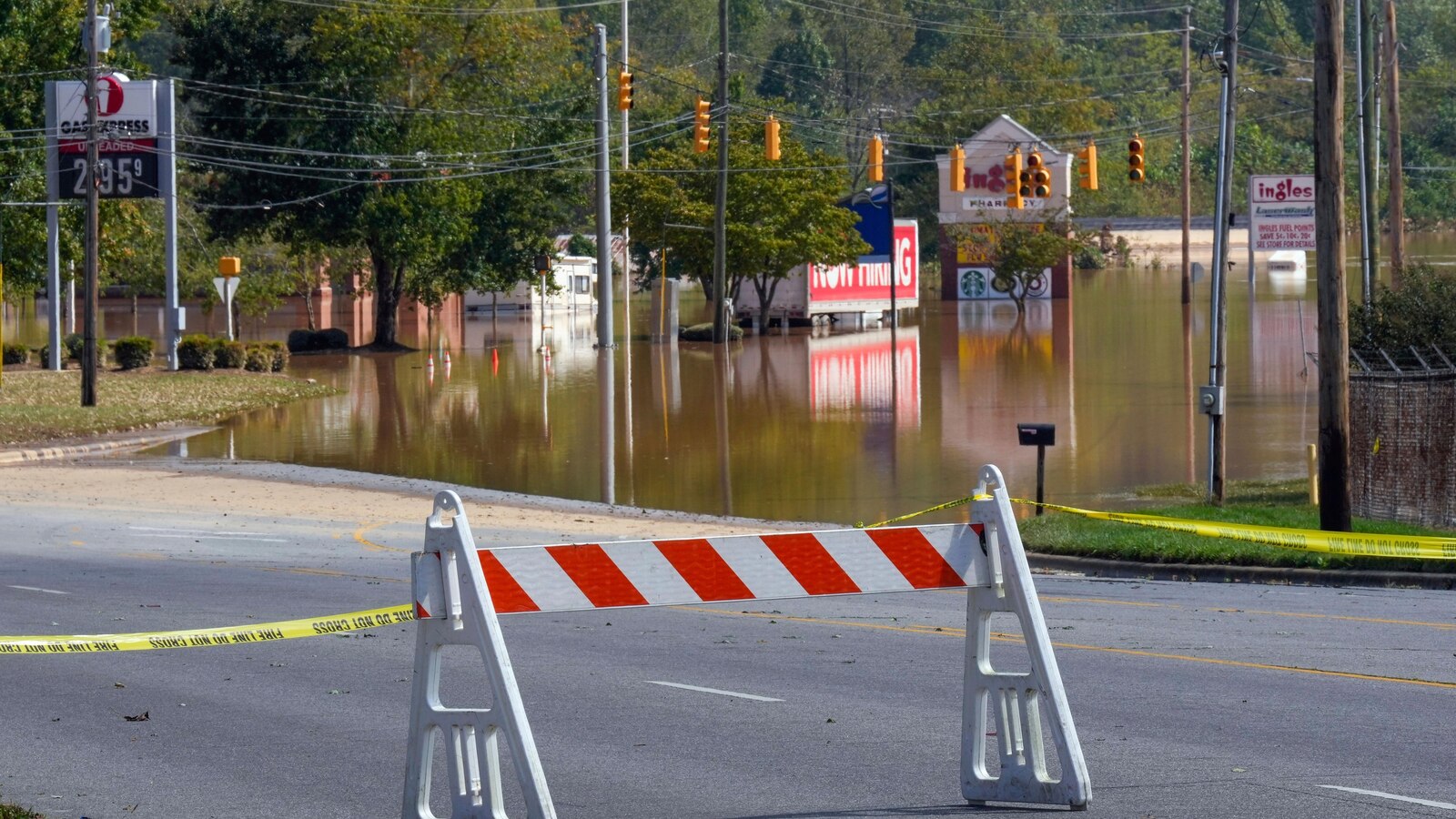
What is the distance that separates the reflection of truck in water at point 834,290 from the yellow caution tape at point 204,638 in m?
54.8

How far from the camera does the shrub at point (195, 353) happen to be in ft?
138

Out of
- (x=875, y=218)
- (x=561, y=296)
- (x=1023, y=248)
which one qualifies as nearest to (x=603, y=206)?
(x=875, y=218)

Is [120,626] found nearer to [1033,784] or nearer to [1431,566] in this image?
[1033,784]

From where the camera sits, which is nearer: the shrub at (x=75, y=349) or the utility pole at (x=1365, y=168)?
the utility pole at (x=1365, y=168)

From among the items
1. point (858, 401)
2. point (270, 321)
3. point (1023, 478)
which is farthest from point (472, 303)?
point (1023, 478)

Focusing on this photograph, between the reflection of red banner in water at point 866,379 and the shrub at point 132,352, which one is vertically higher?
the shrub at point 132,352

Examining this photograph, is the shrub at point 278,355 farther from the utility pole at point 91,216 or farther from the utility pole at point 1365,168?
the utility pole at point 1365,168

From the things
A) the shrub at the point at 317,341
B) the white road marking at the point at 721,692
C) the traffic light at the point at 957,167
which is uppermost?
the traffic light at the point at 957,167

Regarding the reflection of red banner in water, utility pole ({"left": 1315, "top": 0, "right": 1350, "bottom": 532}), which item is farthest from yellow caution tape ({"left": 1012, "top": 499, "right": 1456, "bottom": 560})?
the reflection of red banner in water

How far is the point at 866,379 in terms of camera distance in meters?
41.0

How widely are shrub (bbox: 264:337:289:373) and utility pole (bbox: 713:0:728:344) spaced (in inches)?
642

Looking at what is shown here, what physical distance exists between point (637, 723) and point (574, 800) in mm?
1524

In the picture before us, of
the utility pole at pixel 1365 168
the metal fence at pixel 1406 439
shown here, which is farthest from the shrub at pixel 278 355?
the metal fence at pixel 1406 439

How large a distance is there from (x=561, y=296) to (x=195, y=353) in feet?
161
